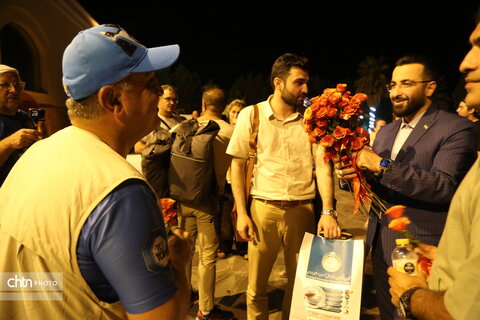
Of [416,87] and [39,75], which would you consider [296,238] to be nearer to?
[416,87]

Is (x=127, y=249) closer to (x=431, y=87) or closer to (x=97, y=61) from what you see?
(x=97, y=61)

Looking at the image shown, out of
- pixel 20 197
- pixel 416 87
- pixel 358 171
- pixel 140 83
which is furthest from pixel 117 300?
pixel 416 87

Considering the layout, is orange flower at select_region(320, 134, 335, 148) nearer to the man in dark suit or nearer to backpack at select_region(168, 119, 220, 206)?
the man in dark suit

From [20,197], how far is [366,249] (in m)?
2.57

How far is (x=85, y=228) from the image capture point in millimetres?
998

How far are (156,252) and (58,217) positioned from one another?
33cm

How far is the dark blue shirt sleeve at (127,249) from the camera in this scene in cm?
98

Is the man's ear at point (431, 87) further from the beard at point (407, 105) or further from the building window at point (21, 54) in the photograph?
the building window at point (21, 54)

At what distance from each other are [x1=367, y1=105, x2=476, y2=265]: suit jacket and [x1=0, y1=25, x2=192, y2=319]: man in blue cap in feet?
6.11

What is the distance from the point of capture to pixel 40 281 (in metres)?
1.04

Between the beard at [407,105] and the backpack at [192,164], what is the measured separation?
6.48 ft

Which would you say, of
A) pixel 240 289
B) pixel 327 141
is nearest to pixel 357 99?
pixel 327 141

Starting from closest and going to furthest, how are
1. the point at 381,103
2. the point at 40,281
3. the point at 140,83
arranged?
1. the point at 40,281
2. the point at 140,83
3. the point at 381,103

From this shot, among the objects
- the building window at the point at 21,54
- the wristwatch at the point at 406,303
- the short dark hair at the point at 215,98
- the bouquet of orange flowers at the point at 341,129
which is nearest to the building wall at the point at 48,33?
the building window at the point at 21,54
